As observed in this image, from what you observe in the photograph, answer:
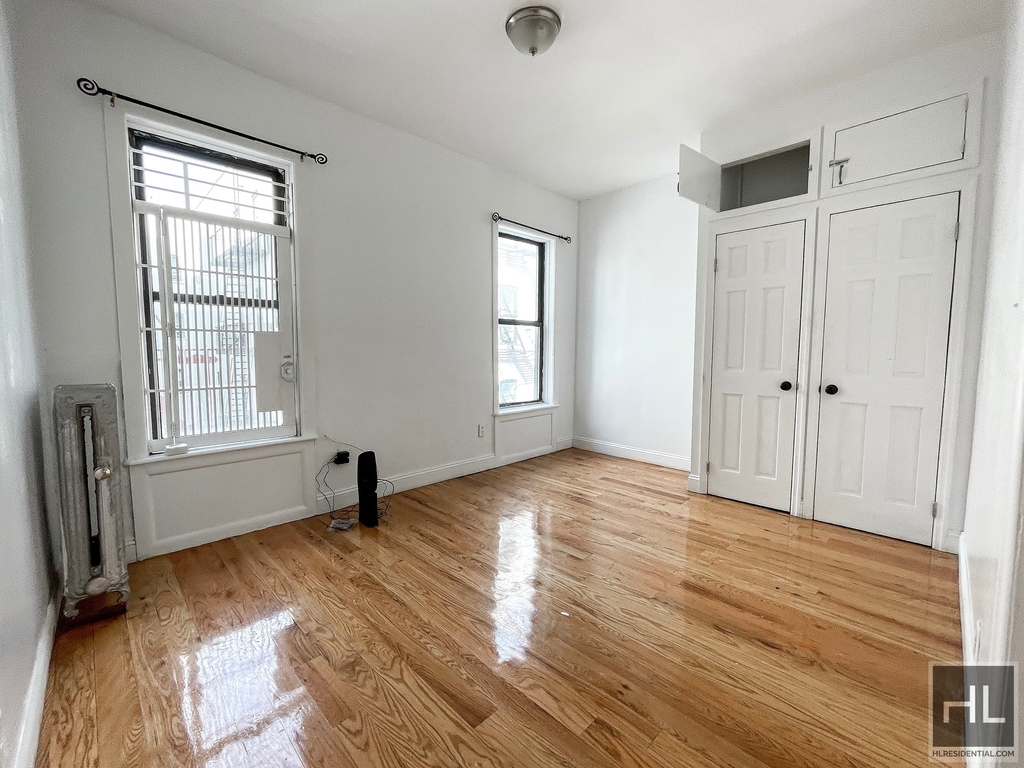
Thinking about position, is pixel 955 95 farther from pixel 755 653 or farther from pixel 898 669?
pixel 755 653

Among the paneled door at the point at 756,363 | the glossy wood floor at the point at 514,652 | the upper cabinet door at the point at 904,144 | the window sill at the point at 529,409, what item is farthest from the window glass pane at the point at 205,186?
the upper cabinet door at the point at 904,144

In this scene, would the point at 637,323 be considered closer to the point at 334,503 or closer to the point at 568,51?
the point at 568,51

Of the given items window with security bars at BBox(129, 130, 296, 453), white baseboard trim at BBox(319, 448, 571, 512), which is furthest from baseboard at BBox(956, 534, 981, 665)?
window with security bars at BBox(129, 130, 296, 453)

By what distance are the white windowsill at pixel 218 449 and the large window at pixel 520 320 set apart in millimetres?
2001

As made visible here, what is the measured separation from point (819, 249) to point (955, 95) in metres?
0.93

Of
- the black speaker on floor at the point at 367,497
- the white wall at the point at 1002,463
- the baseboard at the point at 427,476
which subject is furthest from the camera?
the baseboard at the point at 427,476

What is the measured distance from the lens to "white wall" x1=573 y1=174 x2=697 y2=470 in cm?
409

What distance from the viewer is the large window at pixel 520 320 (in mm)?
4371

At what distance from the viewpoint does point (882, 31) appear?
225 centimetres

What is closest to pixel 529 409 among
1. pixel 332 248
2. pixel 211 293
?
pixel 332 248

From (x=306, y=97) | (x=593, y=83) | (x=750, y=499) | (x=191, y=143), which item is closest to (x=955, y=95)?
(x=593, y=83)

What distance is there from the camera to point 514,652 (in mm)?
1632

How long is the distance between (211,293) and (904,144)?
13.6 ft

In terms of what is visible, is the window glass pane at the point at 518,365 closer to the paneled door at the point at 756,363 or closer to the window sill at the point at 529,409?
the window sill at the point at 529,409
